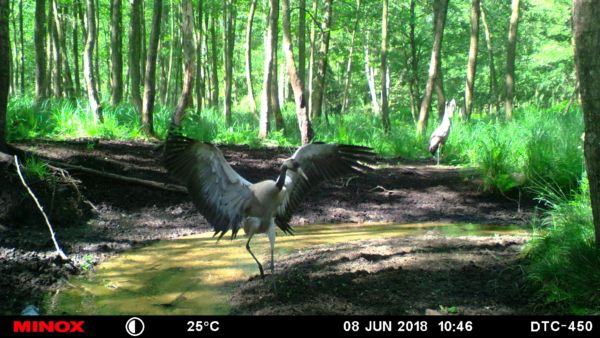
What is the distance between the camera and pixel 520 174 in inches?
391

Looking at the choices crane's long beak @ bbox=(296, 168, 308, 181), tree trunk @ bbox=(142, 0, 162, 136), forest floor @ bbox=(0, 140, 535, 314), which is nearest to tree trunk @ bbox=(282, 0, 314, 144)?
forest floor @ bbox=(0, 140, 535, 314)

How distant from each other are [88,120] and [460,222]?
385 inches

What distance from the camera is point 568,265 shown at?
4344 millimetres

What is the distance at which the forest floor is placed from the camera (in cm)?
464

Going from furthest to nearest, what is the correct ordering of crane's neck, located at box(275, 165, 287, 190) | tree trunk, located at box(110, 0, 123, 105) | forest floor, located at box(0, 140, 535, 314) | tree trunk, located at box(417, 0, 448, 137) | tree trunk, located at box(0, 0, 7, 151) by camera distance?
tree trunk, located at box(110, 0, 123, 105) < tree trunk, located at box(417, 0, 448, 137) < tree trunk, located at box(0, 0, 7, 151) < crane's neck, located at box(275, 165, 287, 190) < forest floor, located at box(0, 140, 535, 314)

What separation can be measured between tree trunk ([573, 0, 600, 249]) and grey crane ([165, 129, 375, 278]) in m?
2.37

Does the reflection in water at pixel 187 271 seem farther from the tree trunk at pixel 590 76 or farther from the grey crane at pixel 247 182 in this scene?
the tree trunk at pixel 590 76

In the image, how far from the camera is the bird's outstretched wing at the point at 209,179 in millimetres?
5441

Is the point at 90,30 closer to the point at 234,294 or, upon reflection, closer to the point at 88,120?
the point at 88,120

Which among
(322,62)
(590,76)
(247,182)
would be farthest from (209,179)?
(322,62)
